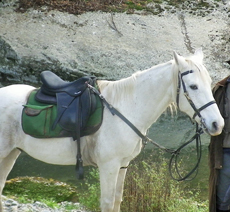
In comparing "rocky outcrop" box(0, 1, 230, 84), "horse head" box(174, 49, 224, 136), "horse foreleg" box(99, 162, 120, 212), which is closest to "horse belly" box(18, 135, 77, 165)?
"horse foreleg" box(99, 162, 120, 212)

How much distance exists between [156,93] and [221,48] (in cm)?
878

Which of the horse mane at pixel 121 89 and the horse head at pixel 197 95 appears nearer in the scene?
the horse head at pixel 197 95

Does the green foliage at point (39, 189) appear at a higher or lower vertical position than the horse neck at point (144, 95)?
lower

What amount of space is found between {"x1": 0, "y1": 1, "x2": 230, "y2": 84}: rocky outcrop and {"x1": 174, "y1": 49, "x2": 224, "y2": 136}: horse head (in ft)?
23.9

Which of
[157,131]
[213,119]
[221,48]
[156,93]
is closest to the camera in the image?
[213,119]

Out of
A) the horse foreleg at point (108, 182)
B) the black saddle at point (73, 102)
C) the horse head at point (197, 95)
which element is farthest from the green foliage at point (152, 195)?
the horse head at point (197, 95)

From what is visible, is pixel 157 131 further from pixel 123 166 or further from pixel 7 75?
pixel 123 166

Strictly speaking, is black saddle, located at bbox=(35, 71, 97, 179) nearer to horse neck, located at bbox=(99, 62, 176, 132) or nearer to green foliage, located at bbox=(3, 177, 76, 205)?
horse neck, located at bbox=(99, 62, 176, 132)

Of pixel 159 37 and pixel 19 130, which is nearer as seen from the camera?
pixel 19 130

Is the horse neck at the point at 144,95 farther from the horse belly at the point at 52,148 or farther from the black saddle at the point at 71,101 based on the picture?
the horse belly at the point at 52,148

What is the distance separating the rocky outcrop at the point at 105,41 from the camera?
1131 cm

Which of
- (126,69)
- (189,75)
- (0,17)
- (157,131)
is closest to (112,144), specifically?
(189,75)

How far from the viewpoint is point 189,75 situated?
379cm

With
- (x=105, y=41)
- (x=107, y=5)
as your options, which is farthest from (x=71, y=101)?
(x=107, y=5)
